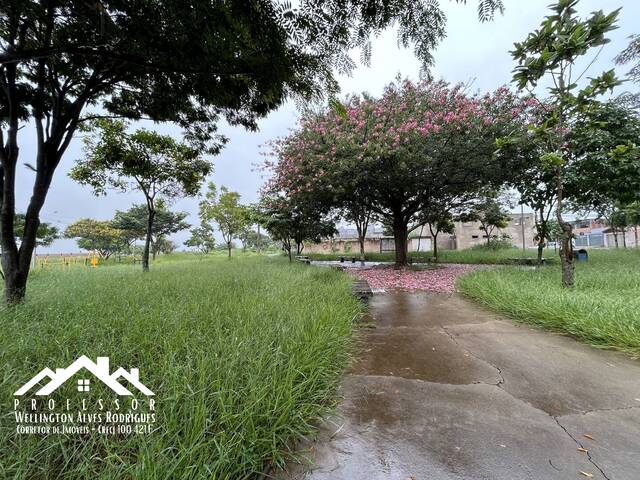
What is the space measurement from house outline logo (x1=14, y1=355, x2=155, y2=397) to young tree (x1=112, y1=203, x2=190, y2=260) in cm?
2511

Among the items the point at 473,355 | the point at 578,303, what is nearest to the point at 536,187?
the point at 578,303

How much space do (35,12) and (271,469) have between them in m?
3.17

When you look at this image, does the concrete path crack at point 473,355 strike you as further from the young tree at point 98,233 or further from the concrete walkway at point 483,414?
the young tree at point 98,233

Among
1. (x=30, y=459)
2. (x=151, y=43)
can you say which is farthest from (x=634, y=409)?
(x=151, y=43)

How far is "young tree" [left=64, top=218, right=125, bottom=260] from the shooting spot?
945 inches

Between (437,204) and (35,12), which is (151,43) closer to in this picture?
(35,12)

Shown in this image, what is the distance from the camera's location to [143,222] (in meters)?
24.7

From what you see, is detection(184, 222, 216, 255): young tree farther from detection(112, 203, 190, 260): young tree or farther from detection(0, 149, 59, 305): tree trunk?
detection(0, 149, 59, 305): tree trunk

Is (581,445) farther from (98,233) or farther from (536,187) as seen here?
(98,233)

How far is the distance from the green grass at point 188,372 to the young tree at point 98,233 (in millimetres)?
27332

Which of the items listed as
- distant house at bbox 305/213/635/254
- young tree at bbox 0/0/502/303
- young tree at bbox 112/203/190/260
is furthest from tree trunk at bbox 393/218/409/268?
young tree at bbox 112/203/190/260

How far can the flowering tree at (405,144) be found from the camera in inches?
285

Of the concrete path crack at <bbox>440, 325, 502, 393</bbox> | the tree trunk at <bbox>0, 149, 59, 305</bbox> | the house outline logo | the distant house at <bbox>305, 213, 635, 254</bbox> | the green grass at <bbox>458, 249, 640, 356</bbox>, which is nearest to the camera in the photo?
the house outline logo

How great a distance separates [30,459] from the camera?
3.57ft
